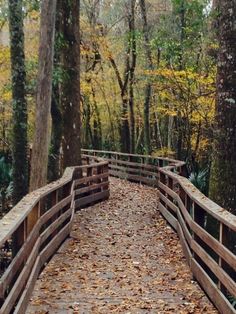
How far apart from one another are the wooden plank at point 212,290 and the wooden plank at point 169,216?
120 inches

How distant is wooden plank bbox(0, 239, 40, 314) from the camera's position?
171 inches

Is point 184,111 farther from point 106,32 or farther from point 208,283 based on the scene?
point 208,283

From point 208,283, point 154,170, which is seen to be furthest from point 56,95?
point 208,283

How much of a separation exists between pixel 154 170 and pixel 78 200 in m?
6.78

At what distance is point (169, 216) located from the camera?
1065cm

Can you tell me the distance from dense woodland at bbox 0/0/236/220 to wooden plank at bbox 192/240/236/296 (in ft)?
5.83

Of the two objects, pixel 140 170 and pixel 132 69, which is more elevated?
pixel 132 69

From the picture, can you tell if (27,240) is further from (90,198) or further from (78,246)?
(90,198)

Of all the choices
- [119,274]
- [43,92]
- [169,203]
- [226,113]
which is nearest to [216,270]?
[119,274]

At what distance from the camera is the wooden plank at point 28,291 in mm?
5012

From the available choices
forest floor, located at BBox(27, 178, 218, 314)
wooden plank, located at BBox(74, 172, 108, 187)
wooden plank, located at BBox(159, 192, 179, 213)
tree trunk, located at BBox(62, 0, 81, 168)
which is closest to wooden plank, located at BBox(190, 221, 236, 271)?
forest floor, located at BBox(27, 178, 218, 314)

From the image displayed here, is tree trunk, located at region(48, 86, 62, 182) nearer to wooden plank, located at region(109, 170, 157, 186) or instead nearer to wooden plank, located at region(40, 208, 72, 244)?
wooden plank, located at region(40, 208, 72, 244)

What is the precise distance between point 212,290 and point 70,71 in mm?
8802

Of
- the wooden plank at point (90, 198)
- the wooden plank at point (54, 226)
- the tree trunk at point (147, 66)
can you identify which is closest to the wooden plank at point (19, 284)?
the wooden plank at point (54, 226)
